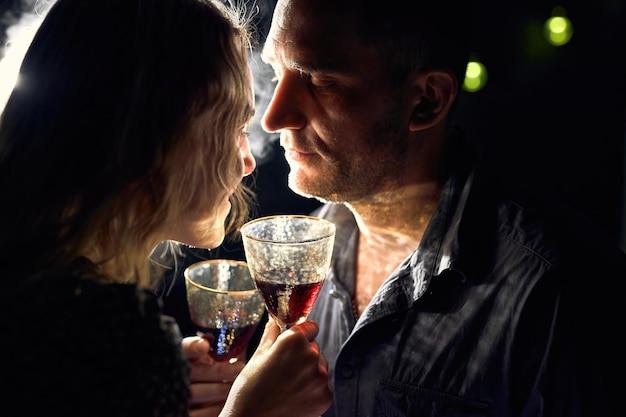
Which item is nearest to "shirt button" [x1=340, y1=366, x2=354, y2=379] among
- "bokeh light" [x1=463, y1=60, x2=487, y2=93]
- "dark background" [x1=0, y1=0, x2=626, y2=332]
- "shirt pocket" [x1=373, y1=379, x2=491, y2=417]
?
"shirt pocket" [x1=373, y1=379, x2=491, y2=417]

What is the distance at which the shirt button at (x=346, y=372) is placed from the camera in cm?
203

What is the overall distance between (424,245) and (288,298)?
25.9 inches

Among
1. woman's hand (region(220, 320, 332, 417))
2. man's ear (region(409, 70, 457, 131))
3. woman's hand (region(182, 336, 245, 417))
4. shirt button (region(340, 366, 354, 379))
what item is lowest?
shirt button (region(340, 366, 354, 379))

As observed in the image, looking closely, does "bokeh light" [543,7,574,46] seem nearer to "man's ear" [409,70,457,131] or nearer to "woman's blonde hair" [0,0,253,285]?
"man's ear" [409,70,457,131]

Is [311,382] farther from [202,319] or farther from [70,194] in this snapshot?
[70,194]

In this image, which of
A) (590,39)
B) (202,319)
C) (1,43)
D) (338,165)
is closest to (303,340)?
(202,319)

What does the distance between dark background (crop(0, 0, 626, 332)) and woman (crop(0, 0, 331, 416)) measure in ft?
11.0

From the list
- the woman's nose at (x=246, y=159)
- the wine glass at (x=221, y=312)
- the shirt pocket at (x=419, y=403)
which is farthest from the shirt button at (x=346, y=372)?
the woman's nose at (x=246, y=159)

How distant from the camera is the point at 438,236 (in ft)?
6.81

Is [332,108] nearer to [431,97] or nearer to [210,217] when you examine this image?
[431,97]

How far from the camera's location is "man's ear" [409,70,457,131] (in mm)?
2193

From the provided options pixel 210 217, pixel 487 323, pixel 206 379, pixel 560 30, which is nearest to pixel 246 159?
pixel 210 217

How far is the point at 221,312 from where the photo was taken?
1715mm

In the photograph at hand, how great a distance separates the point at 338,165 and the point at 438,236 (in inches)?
17.6
